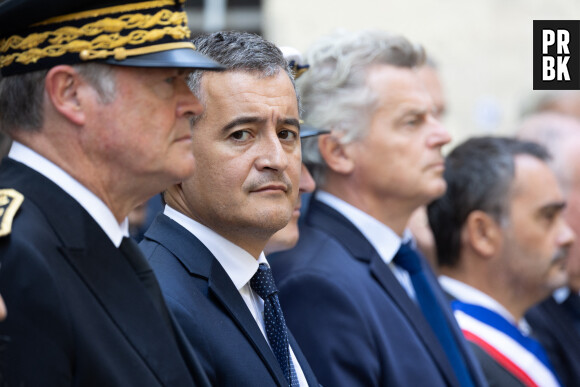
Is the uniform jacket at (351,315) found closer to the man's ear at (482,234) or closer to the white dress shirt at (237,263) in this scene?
the white dress shirt at (237,263)

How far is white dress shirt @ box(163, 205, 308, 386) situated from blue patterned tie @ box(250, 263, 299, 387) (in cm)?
2

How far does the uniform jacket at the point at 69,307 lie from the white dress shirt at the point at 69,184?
0.06 ft

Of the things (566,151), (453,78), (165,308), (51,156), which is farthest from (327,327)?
(453,78)

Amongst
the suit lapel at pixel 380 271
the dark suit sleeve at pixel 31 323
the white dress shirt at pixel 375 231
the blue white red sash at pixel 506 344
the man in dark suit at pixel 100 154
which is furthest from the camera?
the blue white red sash at pixel 506 344

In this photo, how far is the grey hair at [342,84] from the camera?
4.27m

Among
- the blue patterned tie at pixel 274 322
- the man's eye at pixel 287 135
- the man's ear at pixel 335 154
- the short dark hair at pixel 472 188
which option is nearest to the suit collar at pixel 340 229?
the man's ear at pixel 335 154

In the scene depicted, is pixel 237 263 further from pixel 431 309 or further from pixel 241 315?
pixel 431 309

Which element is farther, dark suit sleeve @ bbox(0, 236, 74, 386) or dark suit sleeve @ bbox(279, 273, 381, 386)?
dark suit sleeve @ bbox(279, 273, 381, 386)

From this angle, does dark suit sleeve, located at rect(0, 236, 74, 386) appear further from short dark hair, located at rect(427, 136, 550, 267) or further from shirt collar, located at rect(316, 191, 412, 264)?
short dark hair, located at rect(427, 136, 550, 267)

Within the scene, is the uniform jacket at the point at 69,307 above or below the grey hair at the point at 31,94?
below

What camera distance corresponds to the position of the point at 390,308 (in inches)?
149

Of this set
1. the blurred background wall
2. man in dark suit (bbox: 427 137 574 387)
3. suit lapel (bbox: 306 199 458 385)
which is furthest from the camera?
the blurred background wall

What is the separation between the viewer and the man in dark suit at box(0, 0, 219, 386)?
6.70 ft

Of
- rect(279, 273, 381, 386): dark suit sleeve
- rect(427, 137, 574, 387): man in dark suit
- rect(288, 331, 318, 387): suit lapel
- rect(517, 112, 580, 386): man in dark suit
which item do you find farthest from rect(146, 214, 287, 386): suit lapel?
rect(517, 112, 580, 386): man in dark suit
